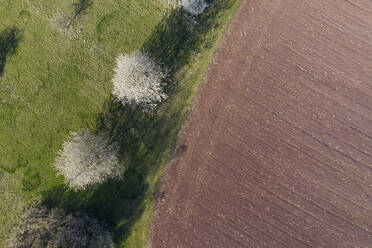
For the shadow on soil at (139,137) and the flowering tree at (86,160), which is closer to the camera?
the flowering tree at (86,160)

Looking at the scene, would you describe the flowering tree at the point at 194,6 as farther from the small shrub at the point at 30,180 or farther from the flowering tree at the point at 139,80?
the small shrub at the point at 30,180

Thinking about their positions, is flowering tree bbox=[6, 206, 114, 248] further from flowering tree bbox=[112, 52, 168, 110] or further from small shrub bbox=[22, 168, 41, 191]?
flowering tree bbox=[112, 52, 168, 110]

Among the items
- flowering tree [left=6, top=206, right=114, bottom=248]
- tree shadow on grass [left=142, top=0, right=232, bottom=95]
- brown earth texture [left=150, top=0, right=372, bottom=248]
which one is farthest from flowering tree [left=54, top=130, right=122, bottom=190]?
tree shadow on grass [left=142, top=0, right=232, bottom=95]

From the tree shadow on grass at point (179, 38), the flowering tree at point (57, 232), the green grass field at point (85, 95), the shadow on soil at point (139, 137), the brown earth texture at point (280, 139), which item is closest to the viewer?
the flowering tree at point (57, 232)

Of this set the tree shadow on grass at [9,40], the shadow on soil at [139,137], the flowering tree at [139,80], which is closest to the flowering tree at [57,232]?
the shadow on soil at [139,137]

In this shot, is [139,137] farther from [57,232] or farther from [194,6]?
[194,6]
